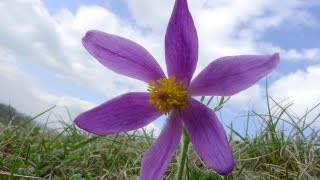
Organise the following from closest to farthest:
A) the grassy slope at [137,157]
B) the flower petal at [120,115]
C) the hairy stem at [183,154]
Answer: the hairy stem at [183,154] < the flower petal at [120,115] < the grassy slope at [137,157]

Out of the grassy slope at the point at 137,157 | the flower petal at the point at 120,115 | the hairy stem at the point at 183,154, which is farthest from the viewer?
the grassy slope at the point at 137,157

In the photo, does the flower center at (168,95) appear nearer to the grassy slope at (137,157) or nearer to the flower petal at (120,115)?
the flower petal at (120,115)

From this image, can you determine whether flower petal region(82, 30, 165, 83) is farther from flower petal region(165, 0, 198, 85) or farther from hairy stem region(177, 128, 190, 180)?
hairy stem region(177, 128, 190, 180)

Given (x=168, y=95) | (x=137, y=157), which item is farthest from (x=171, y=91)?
(x=137, y=157)

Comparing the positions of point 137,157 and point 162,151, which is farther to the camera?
point 137,157

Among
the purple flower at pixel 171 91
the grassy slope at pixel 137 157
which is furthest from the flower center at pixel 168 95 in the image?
the grassy slope at pixel 137 157

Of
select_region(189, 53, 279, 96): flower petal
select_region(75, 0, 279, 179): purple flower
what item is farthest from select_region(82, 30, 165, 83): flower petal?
select_region(189, 53, 279, 96): flower petal

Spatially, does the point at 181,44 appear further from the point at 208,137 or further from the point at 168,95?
the point at 208,137
